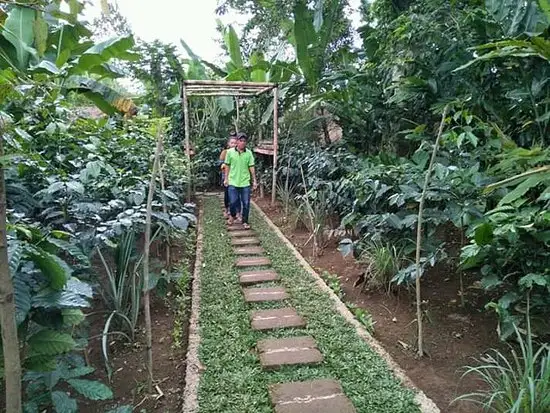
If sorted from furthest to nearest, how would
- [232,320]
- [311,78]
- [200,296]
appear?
[311,78] < [200,296] < [232,320]

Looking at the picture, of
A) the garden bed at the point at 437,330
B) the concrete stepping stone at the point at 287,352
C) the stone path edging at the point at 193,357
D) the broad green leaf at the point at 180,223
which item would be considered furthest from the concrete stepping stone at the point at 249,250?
the broad green leaf at the point at 180,223

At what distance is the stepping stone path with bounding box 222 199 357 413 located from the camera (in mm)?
2088

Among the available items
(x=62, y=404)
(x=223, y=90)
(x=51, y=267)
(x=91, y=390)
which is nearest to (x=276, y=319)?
(x=91, y=390)

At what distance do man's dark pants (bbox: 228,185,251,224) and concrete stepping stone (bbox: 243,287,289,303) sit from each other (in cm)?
240

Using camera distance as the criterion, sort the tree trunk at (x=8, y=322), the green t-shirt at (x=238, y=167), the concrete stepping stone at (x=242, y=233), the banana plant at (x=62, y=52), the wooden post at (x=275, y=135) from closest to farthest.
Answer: the tree trunk at (x=8, y=322), the banana plant at (x=62, y=52), the concrete stepping stone at (x=242, y=233), the green t-shirt at (x=238, y=167), the wooden post at (x=275, y=135)

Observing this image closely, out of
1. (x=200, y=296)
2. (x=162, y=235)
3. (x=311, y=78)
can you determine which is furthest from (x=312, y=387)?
(x=311, y=78)

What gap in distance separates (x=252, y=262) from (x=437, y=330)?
6.48ft

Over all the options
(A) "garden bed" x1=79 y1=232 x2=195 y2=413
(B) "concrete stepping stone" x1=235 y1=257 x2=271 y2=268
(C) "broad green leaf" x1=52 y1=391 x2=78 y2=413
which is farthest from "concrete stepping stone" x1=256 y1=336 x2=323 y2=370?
(B) "concrete stepping stone" x1=235 y1=257 x2=271 y2=268

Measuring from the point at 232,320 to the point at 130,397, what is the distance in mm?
973

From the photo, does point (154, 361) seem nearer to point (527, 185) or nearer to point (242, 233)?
point (527, 185)

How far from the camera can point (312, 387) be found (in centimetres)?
223

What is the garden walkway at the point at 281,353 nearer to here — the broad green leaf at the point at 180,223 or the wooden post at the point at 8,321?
the broad green leaf at the point at 180,223

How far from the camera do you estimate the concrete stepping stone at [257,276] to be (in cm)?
379

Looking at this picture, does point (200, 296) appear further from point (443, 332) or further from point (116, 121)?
point (116, 121)
